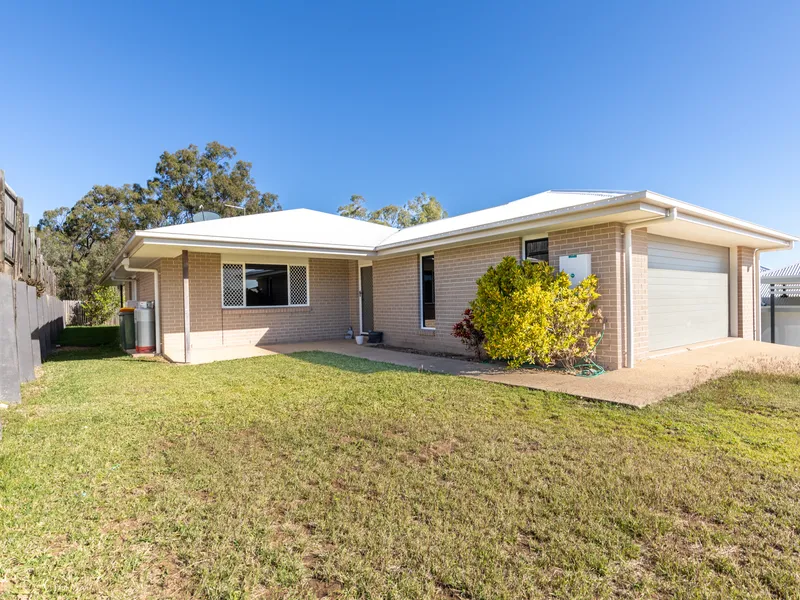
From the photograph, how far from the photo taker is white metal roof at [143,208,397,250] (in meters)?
9.47

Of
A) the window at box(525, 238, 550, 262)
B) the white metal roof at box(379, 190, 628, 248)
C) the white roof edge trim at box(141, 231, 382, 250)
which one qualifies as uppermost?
the white metal roof at box(379, 190, 628, 248)

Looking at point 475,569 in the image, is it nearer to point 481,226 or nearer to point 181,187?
point 481,226

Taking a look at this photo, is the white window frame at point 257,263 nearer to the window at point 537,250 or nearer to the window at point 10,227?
the window at point 10,227

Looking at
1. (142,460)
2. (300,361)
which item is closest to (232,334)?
(300,361)

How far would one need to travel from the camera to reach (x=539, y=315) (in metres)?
6.96

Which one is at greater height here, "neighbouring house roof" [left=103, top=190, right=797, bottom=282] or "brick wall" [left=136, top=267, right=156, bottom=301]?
"neighbouring house roof" [left=103, top=190, right=797, bottom=282]

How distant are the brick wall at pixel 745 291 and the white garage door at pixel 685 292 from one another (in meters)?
0.41

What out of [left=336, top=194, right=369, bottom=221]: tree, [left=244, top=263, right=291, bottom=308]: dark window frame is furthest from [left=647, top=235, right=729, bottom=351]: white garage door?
[left=336, top=194, right=369, bottom=221]: tree

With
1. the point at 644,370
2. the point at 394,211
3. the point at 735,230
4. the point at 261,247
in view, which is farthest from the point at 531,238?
the point at 394,211

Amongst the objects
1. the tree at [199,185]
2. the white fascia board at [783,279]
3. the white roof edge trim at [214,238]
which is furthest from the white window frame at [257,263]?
the tree at [199,185]

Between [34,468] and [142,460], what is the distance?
31.5 inches

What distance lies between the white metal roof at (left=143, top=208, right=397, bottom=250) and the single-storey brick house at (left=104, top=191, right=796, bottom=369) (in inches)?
2.1

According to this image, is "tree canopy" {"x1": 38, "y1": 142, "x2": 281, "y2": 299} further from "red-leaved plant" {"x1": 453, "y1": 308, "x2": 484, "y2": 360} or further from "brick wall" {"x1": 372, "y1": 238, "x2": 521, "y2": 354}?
"red-leaved plant" {"x1": 453, "y1": 308, "x2": 484, "y2": 360}

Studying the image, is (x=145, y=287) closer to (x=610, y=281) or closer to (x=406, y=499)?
(x=610, y=281)
